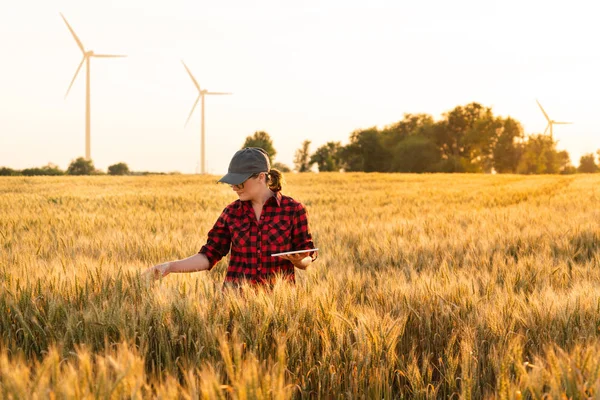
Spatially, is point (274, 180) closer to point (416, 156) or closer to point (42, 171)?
point (42, 171)

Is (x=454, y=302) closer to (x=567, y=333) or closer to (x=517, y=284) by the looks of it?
(x=567, y=333)

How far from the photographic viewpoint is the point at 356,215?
10.2 meters

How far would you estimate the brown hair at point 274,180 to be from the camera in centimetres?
373

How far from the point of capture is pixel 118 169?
47.0 m

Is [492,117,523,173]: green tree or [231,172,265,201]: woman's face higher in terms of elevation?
[492,117,523,173]: green tree

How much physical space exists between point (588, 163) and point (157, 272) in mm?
129361

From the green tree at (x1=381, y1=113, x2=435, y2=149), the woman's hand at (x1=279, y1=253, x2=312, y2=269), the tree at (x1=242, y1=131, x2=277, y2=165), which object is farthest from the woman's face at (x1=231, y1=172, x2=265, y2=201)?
the tree at (x1=242, y1=131, x2=277, y2=165)

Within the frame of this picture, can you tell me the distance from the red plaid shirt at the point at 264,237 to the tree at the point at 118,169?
45.5 metres

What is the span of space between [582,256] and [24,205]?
1068 cm

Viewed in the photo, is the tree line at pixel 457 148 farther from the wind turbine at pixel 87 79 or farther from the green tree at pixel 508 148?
the wind turbine at pixel 87 79

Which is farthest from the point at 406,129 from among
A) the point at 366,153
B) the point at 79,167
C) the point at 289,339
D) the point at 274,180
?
the point at 289,339

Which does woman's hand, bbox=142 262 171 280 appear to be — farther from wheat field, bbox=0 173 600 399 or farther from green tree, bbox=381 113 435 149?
green tree, bbox=381 113 435 149

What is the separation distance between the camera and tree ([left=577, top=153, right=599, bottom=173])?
115938 millimetres

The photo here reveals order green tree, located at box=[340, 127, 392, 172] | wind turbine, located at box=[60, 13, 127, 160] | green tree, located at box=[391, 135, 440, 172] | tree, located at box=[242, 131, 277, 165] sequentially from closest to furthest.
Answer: wind turbine, located at box=[60, 13, 127, 160] < green tree, located at box=[391, 135, 440, 172] < green tree, located at box=[340, 127, 392, 172] < tree, located at box=[242, 131, 277, 165]
